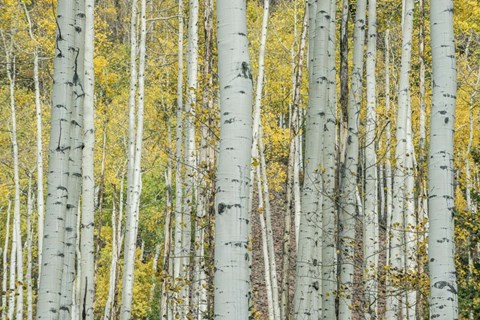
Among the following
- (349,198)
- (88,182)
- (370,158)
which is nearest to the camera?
(349,198)

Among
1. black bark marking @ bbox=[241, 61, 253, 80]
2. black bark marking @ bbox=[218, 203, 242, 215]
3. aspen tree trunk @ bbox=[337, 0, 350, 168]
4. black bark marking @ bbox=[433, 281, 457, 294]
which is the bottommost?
black bark marking @ bbox=[433, 281, 457, 294]

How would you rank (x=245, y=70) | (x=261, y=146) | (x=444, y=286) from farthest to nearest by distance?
(x=261, y=146) < (x=444, y=286) < (x=245, y=70)

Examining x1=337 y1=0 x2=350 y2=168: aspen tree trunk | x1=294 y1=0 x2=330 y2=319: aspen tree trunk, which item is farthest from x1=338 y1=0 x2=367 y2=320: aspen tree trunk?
x1=294 y1=0 x2=330 y2=319: aspen tree trunk

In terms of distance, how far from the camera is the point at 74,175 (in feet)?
14.2

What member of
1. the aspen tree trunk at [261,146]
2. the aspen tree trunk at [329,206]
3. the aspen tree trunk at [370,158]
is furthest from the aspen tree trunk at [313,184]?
the aspen tree trunk at [261,146]

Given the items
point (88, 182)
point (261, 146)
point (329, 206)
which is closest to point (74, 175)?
point (88, 182)

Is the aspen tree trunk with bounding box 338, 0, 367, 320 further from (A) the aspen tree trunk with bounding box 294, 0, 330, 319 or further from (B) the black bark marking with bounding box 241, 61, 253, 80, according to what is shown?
(B) the black bark marking with bounding box 241, 61, 253, 80

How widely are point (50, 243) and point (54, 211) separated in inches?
8.4

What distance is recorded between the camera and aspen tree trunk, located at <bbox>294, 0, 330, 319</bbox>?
528cm

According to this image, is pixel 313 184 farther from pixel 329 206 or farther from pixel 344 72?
pixel 344 72

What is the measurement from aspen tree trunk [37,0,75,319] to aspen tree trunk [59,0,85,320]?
136 millimetres

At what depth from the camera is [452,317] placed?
12.5ft

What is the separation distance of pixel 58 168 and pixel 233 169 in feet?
5.65

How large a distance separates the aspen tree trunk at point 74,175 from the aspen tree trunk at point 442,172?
2534 millimetres
